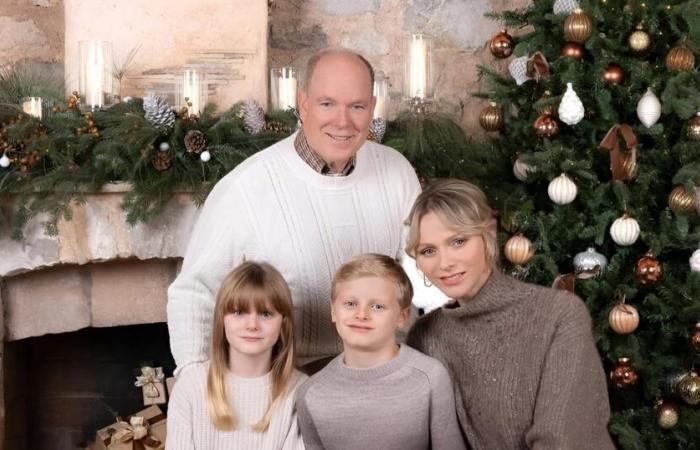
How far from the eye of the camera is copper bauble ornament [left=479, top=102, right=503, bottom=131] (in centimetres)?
306

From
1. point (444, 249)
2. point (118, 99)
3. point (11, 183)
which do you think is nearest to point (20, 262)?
point (11, 183)

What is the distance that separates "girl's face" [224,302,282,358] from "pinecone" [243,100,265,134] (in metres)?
0.86

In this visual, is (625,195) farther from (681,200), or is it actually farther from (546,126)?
(546,126)

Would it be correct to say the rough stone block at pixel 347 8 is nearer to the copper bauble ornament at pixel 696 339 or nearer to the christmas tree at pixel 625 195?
the christmas tree at pixel 625 195

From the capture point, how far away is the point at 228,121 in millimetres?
2834

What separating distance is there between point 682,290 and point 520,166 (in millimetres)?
603

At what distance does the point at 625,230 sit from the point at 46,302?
1803 millimetres

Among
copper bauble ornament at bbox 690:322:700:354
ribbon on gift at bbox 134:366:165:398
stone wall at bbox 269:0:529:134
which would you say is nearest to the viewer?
copper bauble ornament at bbox 690:322:700:354

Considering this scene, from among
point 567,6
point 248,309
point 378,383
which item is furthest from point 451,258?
point 567,6

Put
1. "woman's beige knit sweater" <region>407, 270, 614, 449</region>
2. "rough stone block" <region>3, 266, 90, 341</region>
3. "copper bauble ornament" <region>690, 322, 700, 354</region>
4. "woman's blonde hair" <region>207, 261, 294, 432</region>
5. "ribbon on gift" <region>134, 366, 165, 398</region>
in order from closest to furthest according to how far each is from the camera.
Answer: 1. "woman's beige knit sweater" <region>407, 270, 614, 449</region>
2. "woman's blonde hair" <region>207, 261, 294, 432</region>
3. "copper bauble ornament" <region>690, 322, 700, 354</region>
4. "rough stone block" <region>3, 266, 90, 341</region>
5. "ribbon on gift" <region>134, 366, 165, 398</region>

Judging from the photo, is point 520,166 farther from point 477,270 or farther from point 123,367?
point 123,367

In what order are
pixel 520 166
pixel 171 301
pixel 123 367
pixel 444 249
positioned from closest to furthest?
pixel 444 249 < pixel 171 301 < pixel 520 166 < pixel 123 367

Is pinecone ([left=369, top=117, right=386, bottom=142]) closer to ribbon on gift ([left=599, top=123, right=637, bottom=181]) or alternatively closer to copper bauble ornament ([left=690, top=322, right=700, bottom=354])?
Answer: ribbon on gift ([left=599, top=123, right=637, bottom=181])

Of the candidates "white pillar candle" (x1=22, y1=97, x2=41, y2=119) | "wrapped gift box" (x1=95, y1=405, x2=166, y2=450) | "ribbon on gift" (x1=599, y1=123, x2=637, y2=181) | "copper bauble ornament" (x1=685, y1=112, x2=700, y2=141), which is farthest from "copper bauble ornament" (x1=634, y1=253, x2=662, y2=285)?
"white pillar candle" (x1=22, y1=97, x2=41, y2=119)
